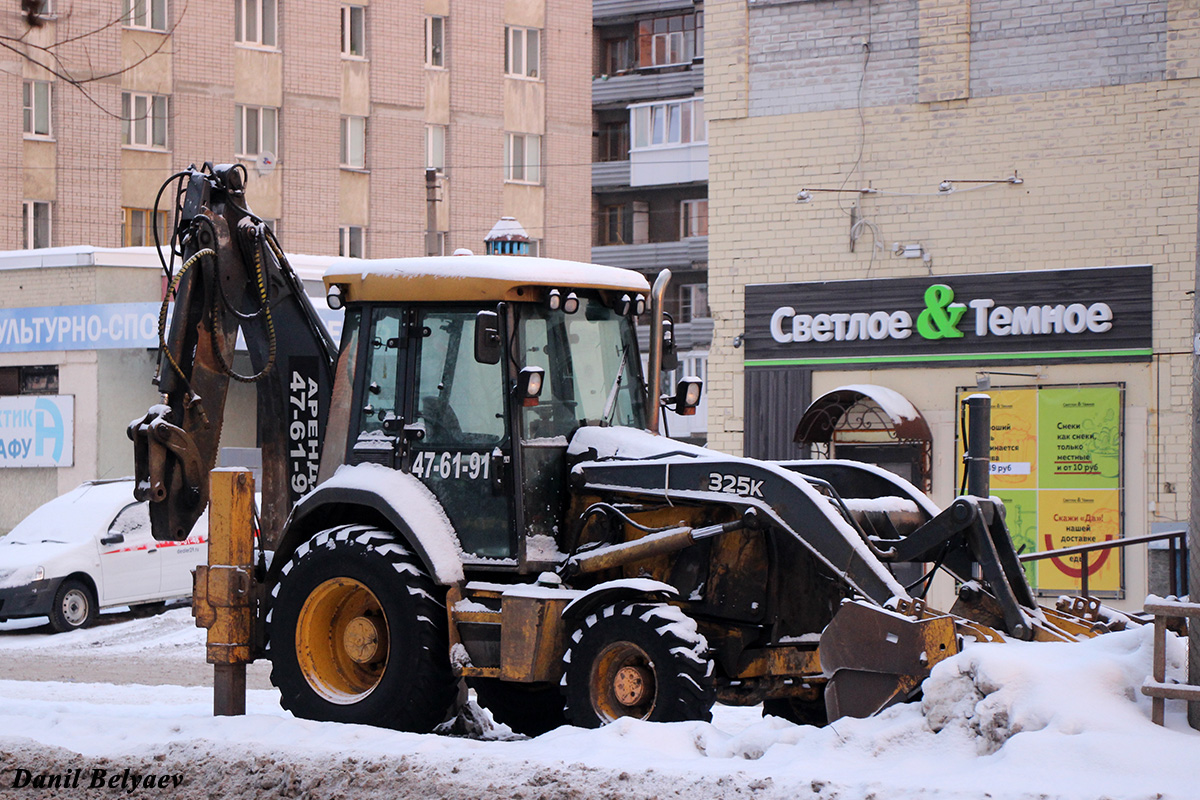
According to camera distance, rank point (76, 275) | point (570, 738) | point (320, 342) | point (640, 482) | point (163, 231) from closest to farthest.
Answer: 1. point (570, 738)
2. point (640, 482)
3. point (320, 342)
4. point (76, 275)
5. point (163, 231)

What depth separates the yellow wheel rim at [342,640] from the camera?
922 cm

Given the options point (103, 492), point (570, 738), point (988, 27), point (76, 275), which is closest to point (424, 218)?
point (76, 275)

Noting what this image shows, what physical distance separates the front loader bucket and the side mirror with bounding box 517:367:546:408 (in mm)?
2149

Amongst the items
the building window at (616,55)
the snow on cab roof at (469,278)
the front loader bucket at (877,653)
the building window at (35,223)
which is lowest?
the front loader bucket at (877,653)

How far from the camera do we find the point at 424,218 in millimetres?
41469

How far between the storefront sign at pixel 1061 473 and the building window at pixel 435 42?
2773 cm

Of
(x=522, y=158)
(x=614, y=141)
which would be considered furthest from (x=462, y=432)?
(x=614, y=141)

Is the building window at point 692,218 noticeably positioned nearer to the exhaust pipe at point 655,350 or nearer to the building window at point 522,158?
the building window at point 522,158

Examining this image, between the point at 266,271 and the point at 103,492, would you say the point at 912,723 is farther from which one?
the point at 103,492

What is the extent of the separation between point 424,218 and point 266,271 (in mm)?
31354

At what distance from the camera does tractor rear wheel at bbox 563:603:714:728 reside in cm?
790

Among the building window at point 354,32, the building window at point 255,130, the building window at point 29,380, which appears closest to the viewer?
the building window at point 29,380

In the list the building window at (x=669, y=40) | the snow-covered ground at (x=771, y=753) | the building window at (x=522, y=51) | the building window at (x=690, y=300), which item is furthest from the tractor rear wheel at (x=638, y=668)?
the building window at (x=669, y=40)

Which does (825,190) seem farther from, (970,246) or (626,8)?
(626,8)
